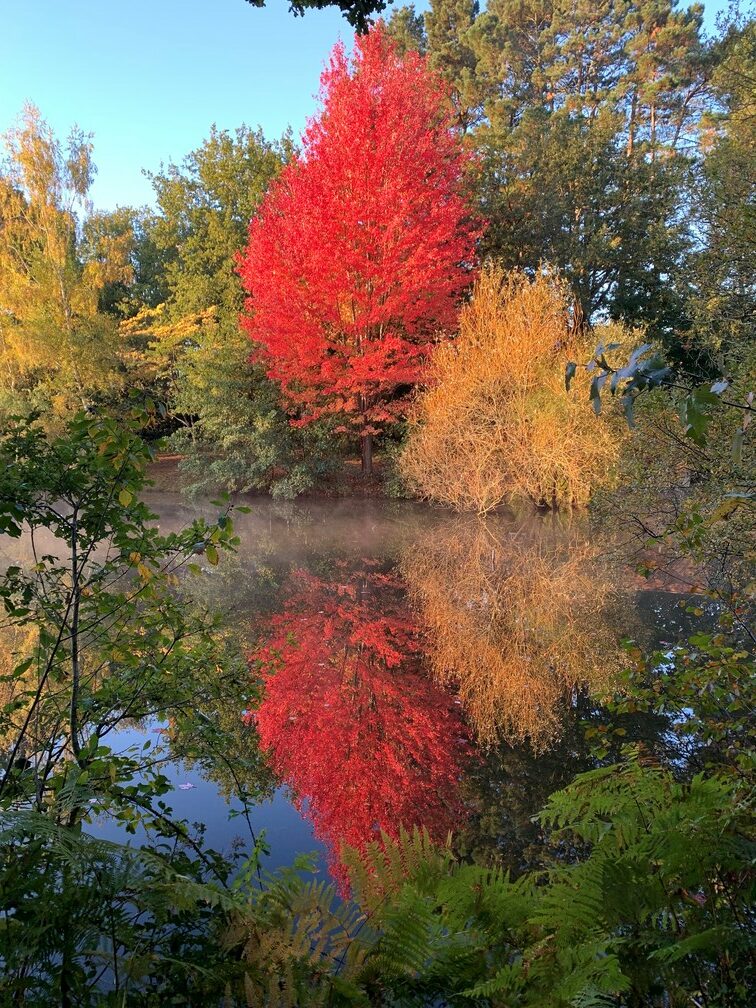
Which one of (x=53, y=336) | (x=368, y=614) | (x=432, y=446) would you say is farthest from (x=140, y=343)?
(x=368, y=614)

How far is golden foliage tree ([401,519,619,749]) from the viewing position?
19.2 ft

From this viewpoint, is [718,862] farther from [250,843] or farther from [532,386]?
[532,386]

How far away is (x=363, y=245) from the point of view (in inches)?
589

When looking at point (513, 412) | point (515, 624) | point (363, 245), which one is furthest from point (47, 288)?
point (515, 624)

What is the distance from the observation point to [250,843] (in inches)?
156

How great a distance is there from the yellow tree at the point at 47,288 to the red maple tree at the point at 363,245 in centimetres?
622

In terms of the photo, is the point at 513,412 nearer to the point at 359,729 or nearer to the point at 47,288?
the point at 359,729

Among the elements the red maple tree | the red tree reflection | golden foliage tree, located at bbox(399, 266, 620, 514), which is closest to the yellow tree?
the red maple tree

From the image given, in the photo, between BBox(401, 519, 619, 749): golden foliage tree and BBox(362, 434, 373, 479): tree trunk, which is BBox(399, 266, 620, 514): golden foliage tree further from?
BBox(362, 434, 373, 479): tree trunk

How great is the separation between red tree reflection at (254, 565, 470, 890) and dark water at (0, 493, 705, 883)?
0.02 m

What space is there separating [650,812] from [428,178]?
56.8 ft

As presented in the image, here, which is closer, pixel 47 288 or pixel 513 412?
pixel 513 412

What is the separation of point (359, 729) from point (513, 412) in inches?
378

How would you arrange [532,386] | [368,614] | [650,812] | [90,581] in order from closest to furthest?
[650,812] → [90,581] → [368,614] → [532,386]
